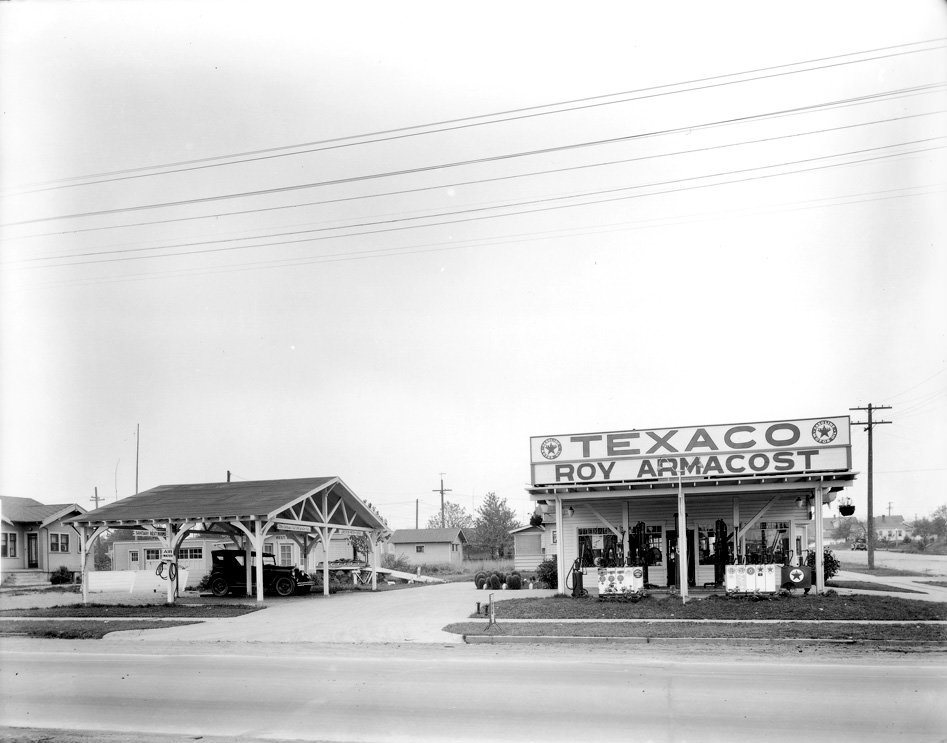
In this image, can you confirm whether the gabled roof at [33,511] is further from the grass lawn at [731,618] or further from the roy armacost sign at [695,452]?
the grass lawn at [731,618]

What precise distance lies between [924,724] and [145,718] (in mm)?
8919

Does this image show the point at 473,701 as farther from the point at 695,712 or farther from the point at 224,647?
the point at 224,647

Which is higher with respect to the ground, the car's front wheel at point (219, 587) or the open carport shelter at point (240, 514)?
the open carport shelter at point (240, 514)

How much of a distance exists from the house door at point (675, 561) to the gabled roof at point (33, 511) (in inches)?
1241

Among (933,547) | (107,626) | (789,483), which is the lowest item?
(933,547)

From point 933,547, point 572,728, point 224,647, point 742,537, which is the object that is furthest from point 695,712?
point 933,547

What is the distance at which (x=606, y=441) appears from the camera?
2525cm

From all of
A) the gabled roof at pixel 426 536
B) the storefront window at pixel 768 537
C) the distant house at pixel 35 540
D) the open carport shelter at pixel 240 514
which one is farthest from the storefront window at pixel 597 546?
the gabled roof at pixel 426 536

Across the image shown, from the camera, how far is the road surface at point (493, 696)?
375 inches

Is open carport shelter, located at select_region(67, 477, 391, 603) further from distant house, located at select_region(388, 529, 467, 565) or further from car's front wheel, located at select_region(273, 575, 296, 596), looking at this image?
distant house, located at select_region(388, 529, 467, 565)

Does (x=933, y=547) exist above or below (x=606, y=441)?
below

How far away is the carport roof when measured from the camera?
2675cm

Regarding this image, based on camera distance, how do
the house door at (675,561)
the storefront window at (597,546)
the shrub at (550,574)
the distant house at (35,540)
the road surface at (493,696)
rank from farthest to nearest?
the distant house at (35,540), the shrub at (550,574), the house door at (675,561), the storefront window at (597,546), the road surface at (493,696)

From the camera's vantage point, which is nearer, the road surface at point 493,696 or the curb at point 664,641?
the road surface at point 493,696
